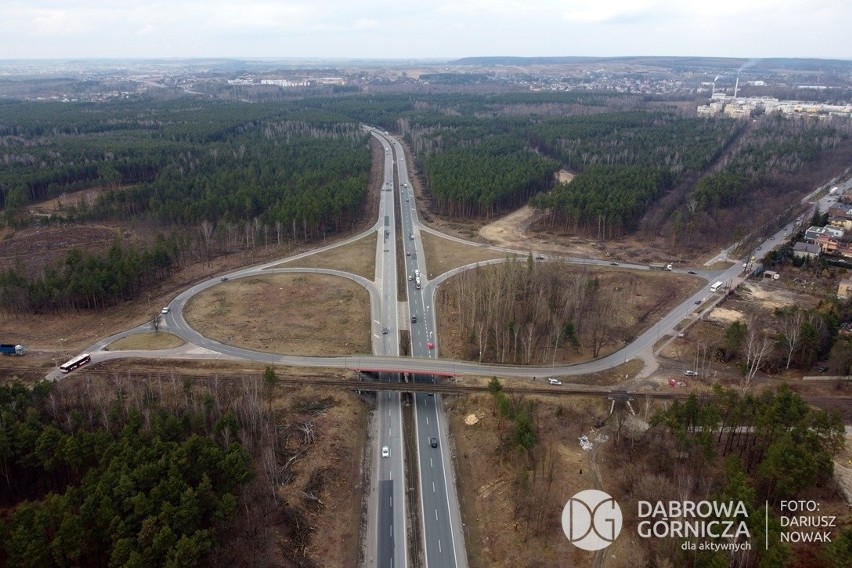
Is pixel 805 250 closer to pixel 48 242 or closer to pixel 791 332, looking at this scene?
pixel 791 332

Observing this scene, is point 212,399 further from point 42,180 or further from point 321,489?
point 42,180

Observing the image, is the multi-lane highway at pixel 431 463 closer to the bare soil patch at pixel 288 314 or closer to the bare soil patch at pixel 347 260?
the bare soil patch at pixel 288 314

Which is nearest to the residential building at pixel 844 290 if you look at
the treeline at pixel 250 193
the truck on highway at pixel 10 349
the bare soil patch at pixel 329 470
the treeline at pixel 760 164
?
the treeline at pixel 760 164

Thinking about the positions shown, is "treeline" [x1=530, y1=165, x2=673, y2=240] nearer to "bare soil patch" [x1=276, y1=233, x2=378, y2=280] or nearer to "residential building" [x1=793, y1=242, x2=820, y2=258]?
"residential building" [x1=793, y1=242, x2=820, y2=258]

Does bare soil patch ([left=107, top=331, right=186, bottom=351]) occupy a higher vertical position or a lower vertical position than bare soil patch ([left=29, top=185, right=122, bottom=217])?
lower

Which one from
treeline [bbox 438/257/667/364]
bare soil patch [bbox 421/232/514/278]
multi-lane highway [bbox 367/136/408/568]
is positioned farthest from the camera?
bare soil patch [bbox 421/232/514/278]

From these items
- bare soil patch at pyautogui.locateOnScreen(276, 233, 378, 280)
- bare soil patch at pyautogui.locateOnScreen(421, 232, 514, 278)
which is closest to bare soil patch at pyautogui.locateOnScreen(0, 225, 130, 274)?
bare soil patch at pyautogui.locateOnScreen(276, 233, 378, 280)

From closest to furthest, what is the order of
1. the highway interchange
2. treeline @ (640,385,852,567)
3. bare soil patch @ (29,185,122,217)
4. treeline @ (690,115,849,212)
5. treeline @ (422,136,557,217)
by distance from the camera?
treeline @ (640,385,852,567)
the highway interchange
treeline @ (690,115,849,212)
bare soil patch @ (29,185,122,217)
treeline @ (422,136,557,217)
